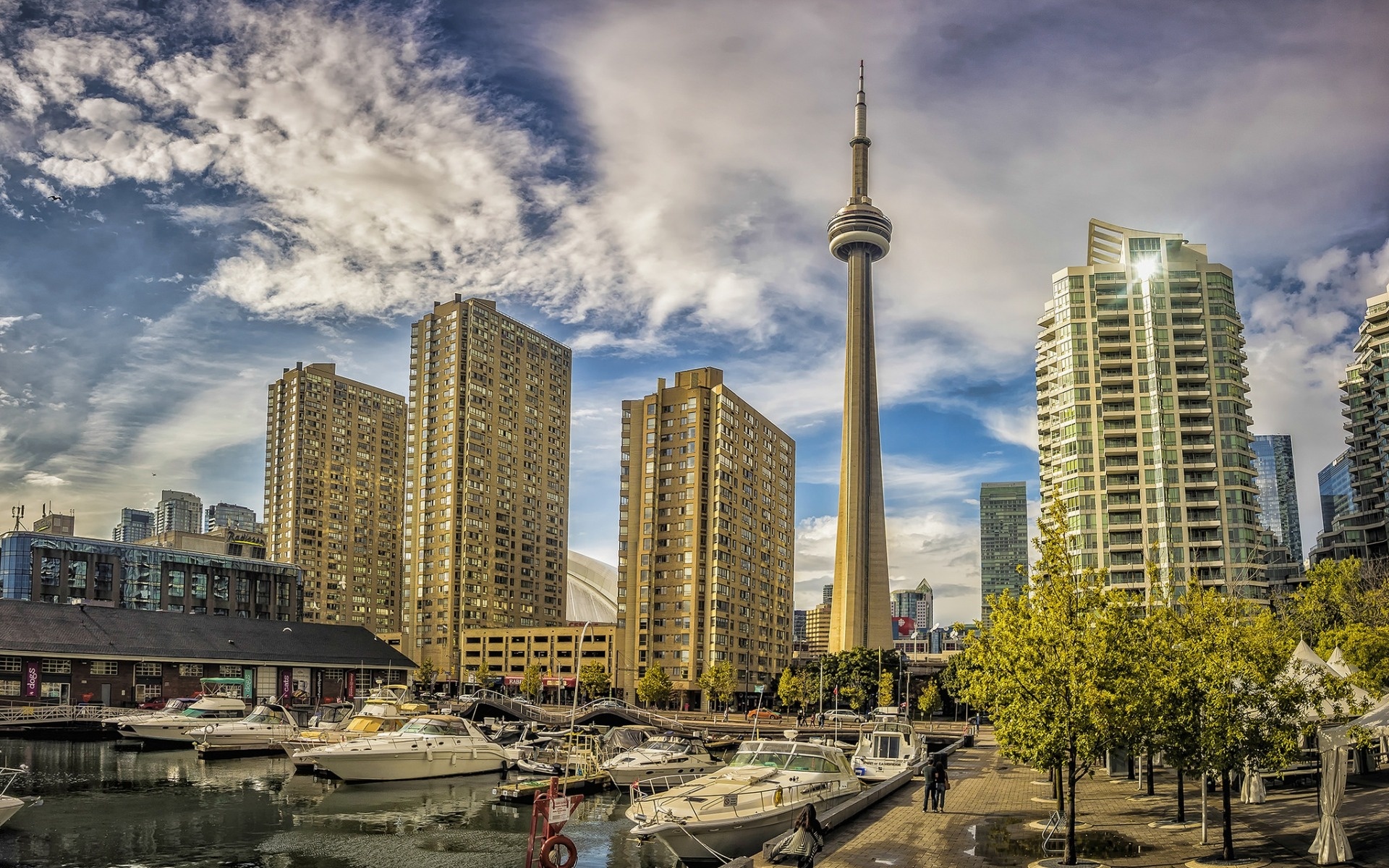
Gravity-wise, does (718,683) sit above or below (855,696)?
above

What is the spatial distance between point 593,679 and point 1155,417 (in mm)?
75429

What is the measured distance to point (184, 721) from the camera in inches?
2822

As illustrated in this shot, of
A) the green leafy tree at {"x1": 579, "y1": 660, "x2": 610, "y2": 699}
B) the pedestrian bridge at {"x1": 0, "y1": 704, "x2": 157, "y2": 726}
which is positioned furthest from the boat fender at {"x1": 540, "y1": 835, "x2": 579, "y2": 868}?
the green leafy tree at {"x1": 579, "y1": 660, "x2": 610, "y2": 699}

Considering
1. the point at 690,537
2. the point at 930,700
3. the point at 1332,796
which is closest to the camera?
the point at 1332,796

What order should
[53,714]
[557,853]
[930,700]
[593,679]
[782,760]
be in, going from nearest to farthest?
[557,853], [782,760], [53,714], [930,700], [593,679]

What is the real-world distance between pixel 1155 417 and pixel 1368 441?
37.7 m

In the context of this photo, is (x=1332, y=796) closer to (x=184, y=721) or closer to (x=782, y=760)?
(x=782, y=760)

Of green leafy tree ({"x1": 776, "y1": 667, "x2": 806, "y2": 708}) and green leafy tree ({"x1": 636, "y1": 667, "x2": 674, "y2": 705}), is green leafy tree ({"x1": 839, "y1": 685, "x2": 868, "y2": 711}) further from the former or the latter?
green leafy tree ({"x1": 636, "y1": 667, "x2": 674, "y2": 705})

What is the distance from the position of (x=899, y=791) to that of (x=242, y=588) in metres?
121

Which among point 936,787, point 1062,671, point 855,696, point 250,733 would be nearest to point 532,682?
point 855,696

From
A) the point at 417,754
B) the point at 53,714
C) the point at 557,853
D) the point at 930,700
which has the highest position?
the point at 557,853

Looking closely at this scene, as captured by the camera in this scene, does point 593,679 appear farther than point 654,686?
Yes

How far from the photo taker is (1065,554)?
86.5 feet

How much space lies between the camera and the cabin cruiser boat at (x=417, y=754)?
170 feet
